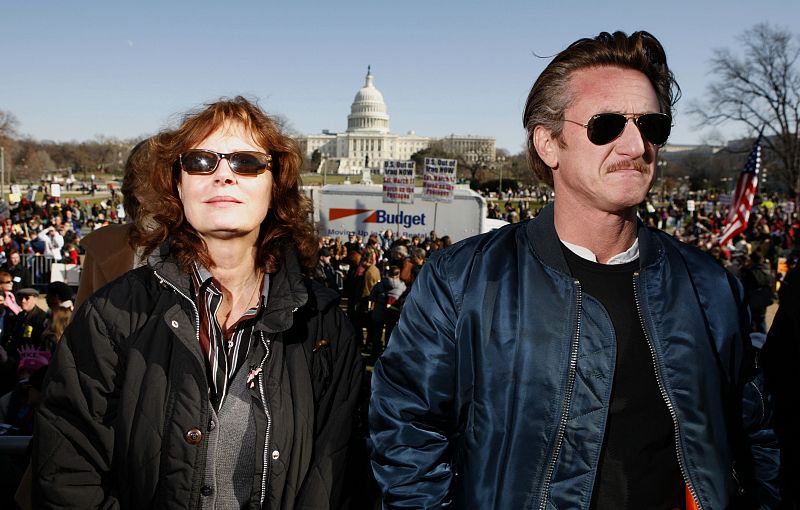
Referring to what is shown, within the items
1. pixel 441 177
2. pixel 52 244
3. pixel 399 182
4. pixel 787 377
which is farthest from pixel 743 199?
pixel 52 244

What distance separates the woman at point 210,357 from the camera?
1955 mm

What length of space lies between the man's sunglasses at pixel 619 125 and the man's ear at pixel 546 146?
4.0 inches

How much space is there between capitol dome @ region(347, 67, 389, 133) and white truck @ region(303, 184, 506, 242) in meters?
122

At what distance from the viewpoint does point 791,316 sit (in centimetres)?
233

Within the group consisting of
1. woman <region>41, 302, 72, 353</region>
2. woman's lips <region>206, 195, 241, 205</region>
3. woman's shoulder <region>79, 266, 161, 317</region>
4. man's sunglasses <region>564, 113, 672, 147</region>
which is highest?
man's sunglasses <region>564, 113, 672, 147</region>

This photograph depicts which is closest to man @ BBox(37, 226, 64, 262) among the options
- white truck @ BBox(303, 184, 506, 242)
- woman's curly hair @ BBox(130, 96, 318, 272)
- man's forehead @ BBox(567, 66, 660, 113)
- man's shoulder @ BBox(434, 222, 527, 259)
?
white truck @ BBox(303, 184, 506, 242)

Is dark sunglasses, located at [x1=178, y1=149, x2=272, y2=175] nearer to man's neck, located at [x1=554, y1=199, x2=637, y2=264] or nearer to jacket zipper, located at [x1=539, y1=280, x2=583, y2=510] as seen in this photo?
man's neck, located at [x1=554, y1=199, x2=637, y2=264]

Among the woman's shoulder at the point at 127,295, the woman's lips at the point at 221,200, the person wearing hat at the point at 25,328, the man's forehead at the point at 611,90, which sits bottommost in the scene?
the person wearing hat at the point at 25,328

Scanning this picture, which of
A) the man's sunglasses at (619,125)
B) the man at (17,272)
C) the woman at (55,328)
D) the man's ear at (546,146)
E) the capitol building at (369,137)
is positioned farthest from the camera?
the capitol building at (369,137)

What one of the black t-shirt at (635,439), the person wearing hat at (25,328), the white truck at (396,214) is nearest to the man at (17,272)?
the person wearing hat at (25,328)

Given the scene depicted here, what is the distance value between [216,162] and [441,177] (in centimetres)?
1647

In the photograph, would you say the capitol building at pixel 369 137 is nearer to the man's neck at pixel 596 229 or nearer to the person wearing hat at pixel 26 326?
the person wearing hat at pixel 26 326

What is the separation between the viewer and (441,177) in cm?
1844

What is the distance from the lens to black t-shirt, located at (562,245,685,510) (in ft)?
6.04
